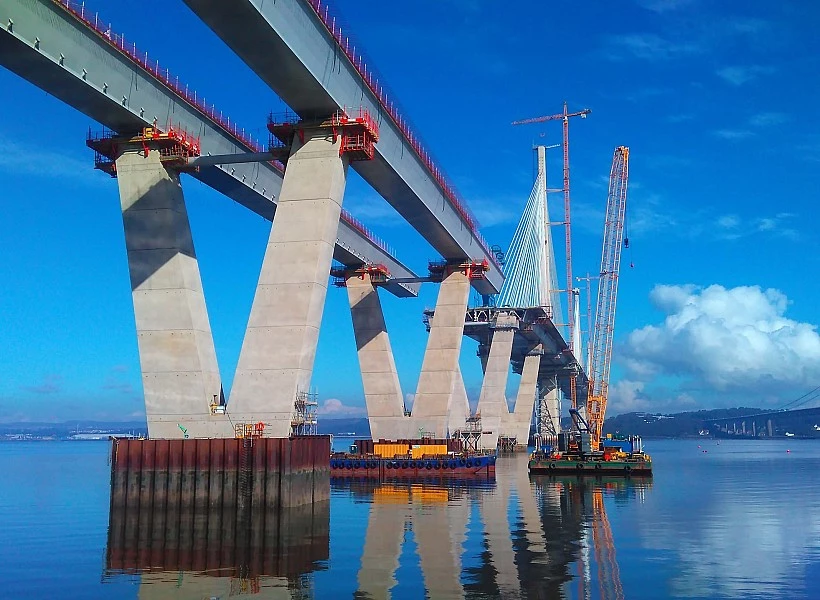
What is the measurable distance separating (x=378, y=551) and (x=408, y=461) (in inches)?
1312

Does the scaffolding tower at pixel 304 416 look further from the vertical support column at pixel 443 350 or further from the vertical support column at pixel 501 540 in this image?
the vertical support column at pixel 443 350

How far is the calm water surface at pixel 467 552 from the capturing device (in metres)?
21.8

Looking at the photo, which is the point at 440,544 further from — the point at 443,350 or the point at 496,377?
the point at 496,377

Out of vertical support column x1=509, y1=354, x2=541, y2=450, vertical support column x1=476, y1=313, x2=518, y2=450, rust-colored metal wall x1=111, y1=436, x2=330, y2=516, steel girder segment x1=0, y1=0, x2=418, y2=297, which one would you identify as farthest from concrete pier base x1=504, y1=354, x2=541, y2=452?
rust-colored metal wall x1=111, y1=436, x2=330, y2=516

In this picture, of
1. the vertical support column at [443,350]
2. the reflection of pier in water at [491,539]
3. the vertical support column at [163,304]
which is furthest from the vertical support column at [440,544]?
the vertical support column at [443,350]

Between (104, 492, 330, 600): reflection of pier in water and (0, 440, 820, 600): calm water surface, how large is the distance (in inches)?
4.6

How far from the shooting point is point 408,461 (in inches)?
2397

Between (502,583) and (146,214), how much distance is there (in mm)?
25095

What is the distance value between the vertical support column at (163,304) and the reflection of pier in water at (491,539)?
33.4 feet

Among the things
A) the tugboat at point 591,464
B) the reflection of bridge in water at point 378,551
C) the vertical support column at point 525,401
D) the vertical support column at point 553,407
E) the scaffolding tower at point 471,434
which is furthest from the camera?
the vertical support column at point 553,407

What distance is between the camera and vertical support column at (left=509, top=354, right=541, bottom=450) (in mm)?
123375

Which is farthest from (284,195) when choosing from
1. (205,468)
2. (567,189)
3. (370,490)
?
(567,189)

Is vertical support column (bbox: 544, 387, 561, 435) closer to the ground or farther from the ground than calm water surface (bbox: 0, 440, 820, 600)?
farther from the ground

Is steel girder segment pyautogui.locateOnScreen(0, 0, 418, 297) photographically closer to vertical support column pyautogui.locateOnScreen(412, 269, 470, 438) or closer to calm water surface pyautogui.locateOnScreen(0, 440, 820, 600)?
calm water surface pyautogui.locateOnScreen(0, 440, 820, 600)
